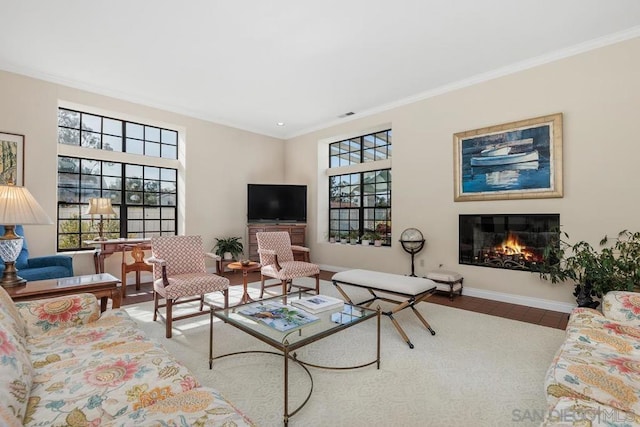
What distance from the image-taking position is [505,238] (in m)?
4.11

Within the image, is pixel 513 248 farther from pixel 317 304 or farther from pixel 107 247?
pixel 107 247

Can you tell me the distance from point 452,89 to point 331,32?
220 cm

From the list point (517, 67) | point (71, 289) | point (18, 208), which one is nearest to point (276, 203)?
point (71, 289)

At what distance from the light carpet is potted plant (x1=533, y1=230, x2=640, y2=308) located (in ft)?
1.97

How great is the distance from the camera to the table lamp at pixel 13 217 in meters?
2.22

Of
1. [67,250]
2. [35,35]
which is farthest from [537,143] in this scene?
[67,250]

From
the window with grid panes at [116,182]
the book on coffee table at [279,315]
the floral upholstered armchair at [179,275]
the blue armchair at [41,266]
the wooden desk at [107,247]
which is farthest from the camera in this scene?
the window with grid panes at [116,182]

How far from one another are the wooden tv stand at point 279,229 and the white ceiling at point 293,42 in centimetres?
247

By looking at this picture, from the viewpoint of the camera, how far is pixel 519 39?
3.38 metres

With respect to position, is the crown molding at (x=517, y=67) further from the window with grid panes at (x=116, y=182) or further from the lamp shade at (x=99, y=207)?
the lamp shade at (x=99, y=207)

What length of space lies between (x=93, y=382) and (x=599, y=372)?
7.30 ft

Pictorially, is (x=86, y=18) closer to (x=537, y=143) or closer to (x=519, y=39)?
(x=519, y=39)

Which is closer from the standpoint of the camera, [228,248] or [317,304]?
[317,304]

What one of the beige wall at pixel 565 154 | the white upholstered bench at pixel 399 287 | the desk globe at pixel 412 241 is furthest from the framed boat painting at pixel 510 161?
the white upholstered bench at pixel 399 287
